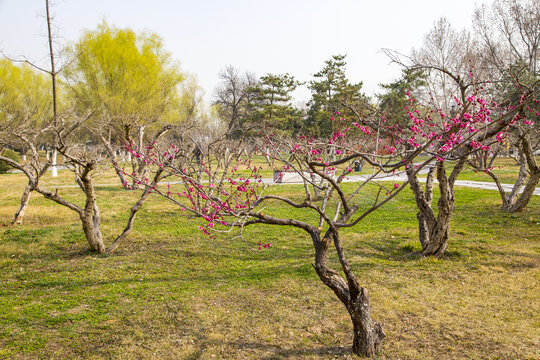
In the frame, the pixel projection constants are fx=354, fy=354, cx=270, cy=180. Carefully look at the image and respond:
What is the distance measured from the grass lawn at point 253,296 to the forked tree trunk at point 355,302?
0.17m

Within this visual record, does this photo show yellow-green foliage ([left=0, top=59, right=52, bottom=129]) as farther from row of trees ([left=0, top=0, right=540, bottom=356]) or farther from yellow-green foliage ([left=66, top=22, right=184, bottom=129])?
yellow-green foliage ([left=66, top=22, right=184, bottom=129])

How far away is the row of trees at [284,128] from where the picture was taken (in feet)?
15.4

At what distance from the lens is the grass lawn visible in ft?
12.6

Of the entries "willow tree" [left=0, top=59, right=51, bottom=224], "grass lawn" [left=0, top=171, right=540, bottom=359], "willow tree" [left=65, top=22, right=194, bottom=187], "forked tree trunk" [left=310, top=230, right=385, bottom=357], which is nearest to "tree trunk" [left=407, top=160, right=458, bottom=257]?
"grass lawn" [left=0, top=171, right=540, bottom=359]

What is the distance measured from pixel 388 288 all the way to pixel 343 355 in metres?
1.98

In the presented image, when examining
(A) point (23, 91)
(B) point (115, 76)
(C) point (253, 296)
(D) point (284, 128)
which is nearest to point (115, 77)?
(B) point (115, 76)

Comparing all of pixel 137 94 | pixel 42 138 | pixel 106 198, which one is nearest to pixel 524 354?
pixel 106 198

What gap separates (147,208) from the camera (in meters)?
11.7

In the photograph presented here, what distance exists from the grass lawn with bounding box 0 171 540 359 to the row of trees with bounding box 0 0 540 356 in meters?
0.61

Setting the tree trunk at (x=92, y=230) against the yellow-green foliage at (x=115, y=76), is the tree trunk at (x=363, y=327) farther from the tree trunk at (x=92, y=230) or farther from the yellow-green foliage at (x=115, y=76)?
the yellow-green foliage at (x=115, y=76)

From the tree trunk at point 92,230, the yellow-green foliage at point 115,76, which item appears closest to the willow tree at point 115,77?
the yellow-green foliage at point 115,76

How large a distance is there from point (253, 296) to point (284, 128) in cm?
2857

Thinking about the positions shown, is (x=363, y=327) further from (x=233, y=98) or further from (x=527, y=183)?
(x=233, y=98)

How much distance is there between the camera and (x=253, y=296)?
512cm
